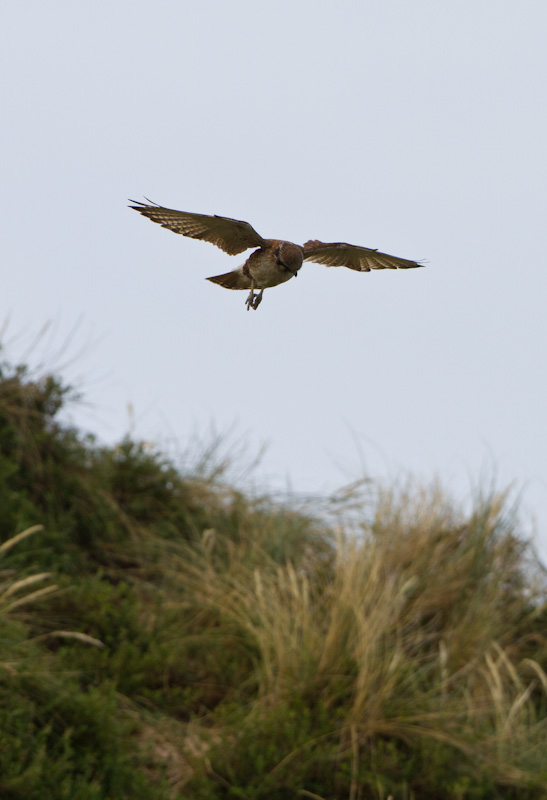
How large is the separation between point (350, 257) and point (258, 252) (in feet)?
1.23

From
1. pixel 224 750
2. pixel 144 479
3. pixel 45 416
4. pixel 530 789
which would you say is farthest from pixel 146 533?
pixel 530 789

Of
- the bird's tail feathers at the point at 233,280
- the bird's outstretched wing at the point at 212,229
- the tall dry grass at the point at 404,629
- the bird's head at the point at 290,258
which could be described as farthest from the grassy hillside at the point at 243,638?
the bird's head at the point at 290,258

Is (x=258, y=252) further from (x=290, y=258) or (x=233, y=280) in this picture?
(x=233, y=280)

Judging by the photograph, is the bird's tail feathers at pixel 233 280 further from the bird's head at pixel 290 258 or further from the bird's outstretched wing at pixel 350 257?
the bird's head at pixel 290 258

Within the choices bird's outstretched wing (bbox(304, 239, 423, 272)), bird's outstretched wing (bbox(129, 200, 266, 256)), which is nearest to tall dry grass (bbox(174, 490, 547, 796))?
bird's outstretched wing (bbox(304, 239, 423, 272))

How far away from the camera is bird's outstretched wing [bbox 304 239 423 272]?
2.34 meters

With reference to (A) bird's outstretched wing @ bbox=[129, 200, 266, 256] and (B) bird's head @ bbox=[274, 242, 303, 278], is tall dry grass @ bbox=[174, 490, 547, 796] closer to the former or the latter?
(A) bird's outstretched wing @ bbox=[129, 200, 266, 256]

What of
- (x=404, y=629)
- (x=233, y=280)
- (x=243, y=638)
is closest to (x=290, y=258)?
(x=233, y=280)

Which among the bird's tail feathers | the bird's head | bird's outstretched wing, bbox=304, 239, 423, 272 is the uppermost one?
bird's outstretched wing, bbox=304, 239, 423, 272

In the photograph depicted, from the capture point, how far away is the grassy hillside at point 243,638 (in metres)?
5.75

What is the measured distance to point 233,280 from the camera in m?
2.45

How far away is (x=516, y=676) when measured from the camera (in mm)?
6906

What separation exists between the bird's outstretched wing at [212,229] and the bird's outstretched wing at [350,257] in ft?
0.45

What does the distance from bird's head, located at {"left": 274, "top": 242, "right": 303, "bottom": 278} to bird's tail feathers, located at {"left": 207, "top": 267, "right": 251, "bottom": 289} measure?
339 millimetres
